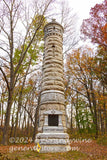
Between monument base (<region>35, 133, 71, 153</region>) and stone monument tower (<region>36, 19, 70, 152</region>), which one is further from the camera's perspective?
stone monument tower (<region>36, 19, 70, 152</region>)

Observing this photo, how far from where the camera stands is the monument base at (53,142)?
7875 millimetres

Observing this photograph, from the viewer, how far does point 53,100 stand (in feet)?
30.5

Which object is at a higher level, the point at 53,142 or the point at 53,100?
the point at 53,100

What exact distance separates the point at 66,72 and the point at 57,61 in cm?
1155

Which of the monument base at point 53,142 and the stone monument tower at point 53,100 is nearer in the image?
the monument base at point 53,142

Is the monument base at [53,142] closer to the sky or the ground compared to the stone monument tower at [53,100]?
closer to the ground

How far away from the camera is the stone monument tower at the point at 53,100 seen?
8.10 metres

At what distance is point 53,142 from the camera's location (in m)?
8.05

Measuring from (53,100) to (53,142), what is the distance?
2.71 metres

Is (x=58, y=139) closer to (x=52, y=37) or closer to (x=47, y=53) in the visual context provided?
(x=47, y=53)

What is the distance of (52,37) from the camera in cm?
1129

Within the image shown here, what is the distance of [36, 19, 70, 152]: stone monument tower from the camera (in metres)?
8.10

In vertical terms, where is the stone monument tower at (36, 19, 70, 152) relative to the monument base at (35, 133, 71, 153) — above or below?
above

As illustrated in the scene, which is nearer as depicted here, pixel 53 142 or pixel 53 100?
pixel 53 142
